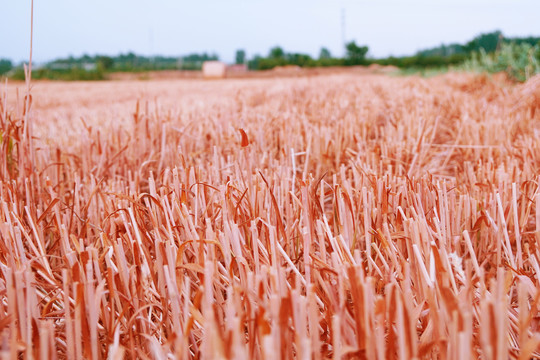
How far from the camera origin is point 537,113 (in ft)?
10.5

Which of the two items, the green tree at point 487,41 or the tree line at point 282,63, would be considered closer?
the green tree at point 487,41

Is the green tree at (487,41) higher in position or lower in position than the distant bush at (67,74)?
higher

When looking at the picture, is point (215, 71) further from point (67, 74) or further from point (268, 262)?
point (268, 262)

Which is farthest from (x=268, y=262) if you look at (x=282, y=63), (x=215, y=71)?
(x=282, y=63)

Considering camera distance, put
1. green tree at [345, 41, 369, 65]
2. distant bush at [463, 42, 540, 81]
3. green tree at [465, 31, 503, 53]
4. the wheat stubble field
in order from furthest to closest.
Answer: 1. green tree at [345, 41, 369, 65]
2. green tree at [465, 31, 503, 53]
3. distant bush at [463, 42, 540, 81]
4. the wheat stubble field

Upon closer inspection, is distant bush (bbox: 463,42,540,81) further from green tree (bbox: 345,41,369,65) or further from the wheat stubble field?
green tree (bbox: 345,41,369,65)

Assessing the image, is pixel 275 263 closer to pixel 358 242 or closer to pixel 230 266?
pixel 230 266

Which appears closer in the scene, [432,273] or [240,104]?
[432,273]

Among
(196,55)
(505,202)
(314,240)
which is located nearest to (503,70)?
(505,202)

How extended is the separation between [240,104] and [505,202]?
321cm

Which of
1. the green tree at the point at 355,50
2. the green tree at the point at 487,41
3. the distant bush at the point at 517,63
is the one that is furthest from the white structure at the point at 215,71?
the distant bush at the point at 517,63

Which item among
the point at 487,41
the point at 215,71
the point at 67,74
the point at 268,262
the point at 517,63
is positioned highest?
the point at 487,41

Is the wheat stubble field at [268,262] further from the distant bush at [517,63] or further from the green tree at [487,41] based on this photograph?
the green tree at [487,41]

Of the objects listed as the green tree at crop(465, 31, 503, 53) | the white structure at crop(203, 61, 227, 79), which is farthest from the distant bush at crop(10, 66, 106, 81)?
the green tree at crop(465, 31, 503, 53)
